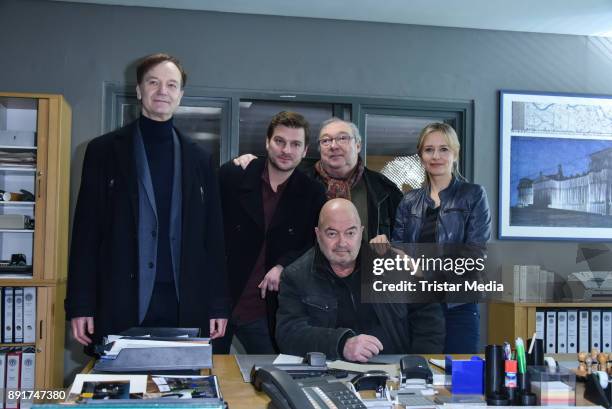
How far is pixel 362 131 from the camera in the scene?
3930mm

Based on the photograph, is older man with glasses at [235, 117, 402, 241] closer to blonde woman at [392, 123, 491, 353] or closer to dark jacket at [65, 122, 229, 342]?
blonde woman at [392, 123, 491, 353]

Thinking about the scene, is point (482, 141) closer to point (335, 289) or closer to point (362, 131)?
point (362, 131)

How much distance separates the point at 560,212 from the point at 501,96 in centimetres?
77

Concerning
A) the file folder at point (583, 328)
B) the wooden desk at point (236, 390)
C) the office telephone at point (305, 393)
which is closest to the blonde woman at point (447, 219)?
the file folder at point (583, 328)

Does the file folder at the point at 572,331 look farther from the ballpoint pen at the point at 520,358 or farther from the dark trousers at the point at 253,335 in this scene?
the ballpoint pen at the point at 520,358

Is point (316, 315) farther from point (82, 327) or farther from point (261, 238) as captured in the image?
point (82, 327)

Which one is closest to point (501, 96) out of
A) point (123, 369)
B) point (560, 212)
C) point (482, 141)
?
point (482, 141)

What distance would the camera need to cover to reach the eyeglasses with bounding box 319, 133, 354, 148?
3438mm

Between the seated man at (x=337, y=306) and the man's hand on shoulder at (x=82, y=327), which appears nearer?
the man's hand on shoulder at (x=82, y=327)

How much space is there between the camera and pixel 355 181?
10.9ft

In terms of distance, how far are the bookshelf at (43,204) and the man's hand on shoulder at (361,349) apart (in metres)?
2.07

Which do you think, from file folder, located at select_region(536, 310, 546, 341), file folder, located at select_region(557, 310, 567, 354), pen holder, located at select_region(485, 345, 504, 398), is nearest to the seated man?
pen holder, located at select_region(485, 345, 504, 398)

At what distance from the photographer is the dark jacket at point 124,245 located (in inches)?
102

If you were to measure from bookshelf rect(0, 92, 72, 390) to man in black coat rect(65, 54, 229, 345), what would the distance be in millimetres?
1001
